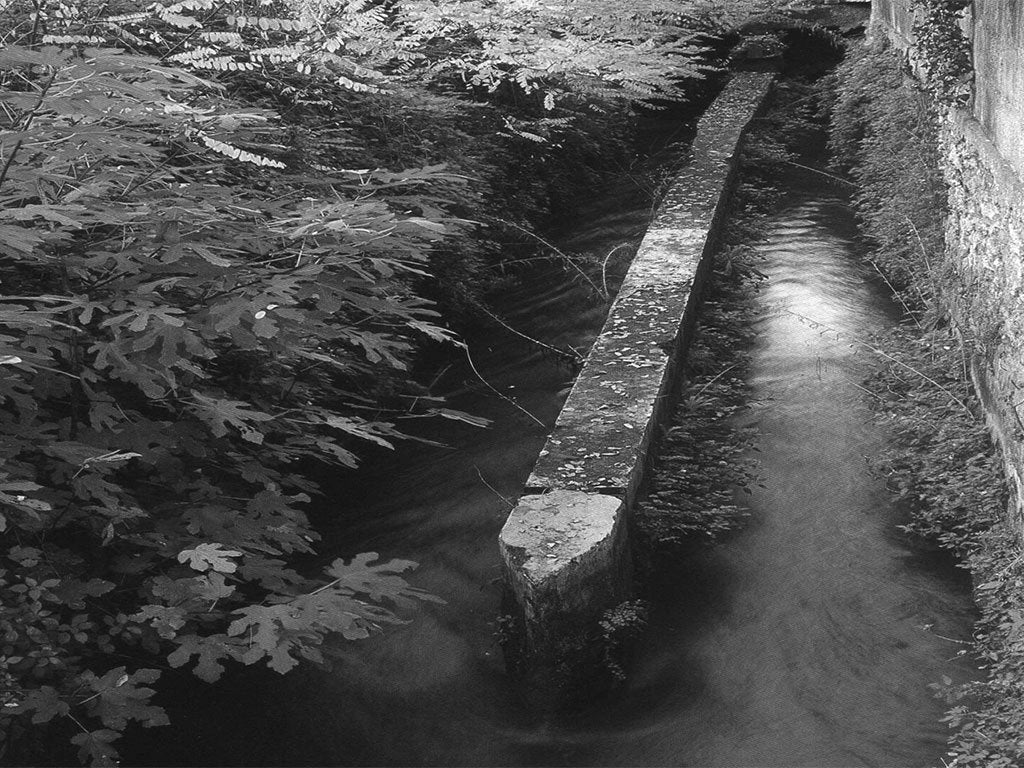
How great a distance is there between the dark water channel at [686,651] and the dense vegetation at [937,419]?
0.47 feet

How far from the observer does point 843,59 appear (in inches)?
589

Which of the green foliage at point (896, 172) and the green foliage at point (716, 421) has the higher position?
the green foliage at point (896, 172)

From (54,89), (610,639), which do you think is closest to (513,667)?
(610,639)

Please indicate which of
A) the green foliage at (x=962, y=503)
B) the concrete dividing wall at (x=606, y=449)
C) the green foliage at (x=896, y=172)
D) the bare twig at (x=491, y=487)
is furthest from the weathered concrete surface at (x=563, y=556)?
the green foliage at (x=896, y=172)

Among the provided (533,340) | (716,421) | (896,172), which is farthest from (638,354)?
(896,172)

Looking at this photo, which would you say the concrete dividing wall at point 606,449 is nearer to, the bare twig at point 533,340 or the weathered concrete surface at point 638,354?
the weathered concrete surface at point 638,354

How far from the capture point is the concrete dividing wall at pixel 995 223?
454cm

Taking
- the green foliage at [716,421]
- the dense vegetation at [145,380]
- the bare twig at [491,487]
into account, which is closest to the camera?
the dense vegetation at [145,380]

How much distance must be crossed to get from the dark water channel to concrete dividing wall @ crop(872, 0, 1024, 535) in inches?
27.5

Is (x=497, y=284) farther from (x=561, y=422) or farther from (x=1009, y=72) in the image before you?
(x=1009, y=72)

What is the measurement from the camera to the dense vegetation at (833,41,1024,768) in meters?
3.63

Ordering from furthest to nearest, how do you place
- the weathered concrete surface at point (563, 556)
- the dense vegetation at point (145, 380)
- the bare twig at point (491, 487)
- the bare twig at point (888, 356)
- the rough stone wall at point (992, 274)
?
the bare twig at point (888, 356) < the bare twig at point (491, 487) < the rough stone wall at point (992, 274) < the weathered concrete surface at point (563, 556) < the dense vegetation at point (145, 380)

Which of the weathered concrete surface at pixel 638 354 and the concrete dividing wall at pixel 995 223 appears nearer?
the concrete dividing wall at pixel 995 223

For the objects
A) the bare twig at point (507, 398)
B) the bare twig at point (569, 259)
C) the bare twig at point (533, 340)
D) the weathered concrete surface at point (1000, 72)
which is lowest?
the bare twig at point (507, 398)
